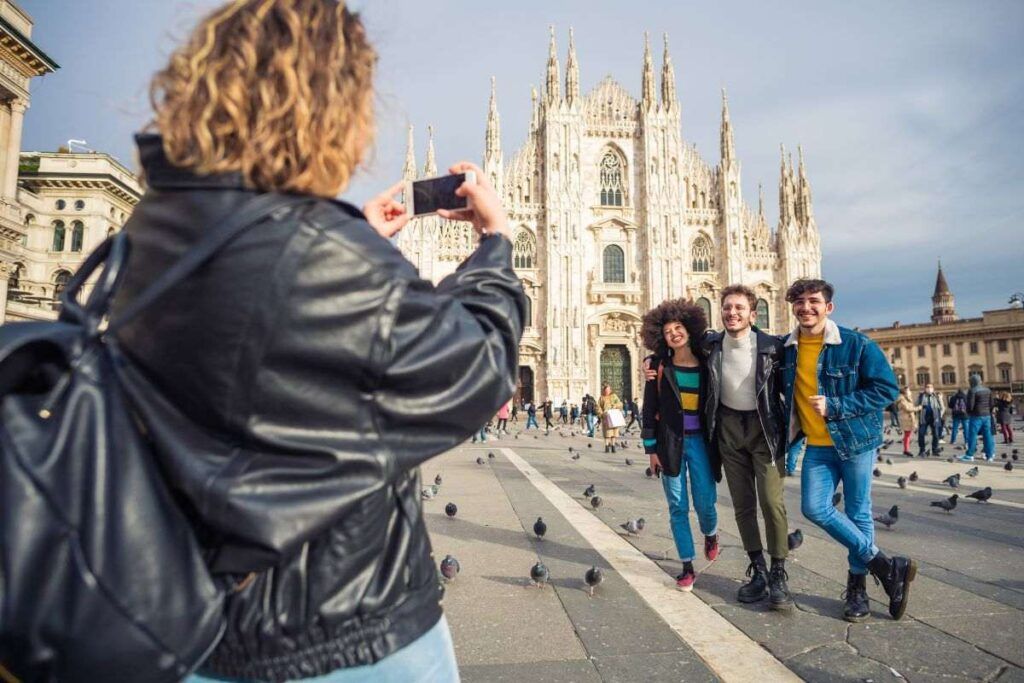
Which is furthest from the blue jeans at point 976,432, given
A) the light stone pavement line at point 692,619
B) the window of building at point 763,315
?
the window of building at point 763,315

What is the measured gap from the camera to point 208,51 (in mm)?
963

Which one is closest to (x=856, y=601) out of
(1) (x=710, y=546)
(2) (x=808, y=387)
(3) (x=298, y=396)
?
(1) (x=710, y=546)

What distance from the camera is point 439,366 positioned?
0.95m

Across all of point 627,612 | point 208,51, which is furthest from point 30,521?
point 627,612

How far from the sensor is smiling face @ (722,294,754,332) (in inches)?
158

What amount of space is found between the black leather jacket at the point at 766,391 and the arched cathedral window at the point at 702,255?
101ft

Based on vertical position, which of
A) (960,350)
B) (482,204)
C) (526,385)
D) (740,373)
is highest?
(960,350)

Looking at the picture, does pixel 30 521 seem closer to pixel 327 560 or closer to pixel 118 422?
pixel 118 422

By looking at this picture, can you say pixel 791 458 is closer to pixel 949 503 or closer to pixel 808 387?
pixel 949 503

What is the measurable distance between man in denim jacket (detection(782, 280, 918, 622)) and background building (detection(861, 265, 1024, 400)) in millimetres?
50711

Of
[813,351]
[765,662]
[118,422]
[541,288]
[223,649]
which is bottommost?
[765,662]

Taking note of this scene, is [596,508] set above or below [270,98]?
below

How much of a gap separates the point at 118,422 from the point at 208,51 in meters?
0.57

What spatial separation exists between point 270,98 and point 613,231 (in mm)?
33103
